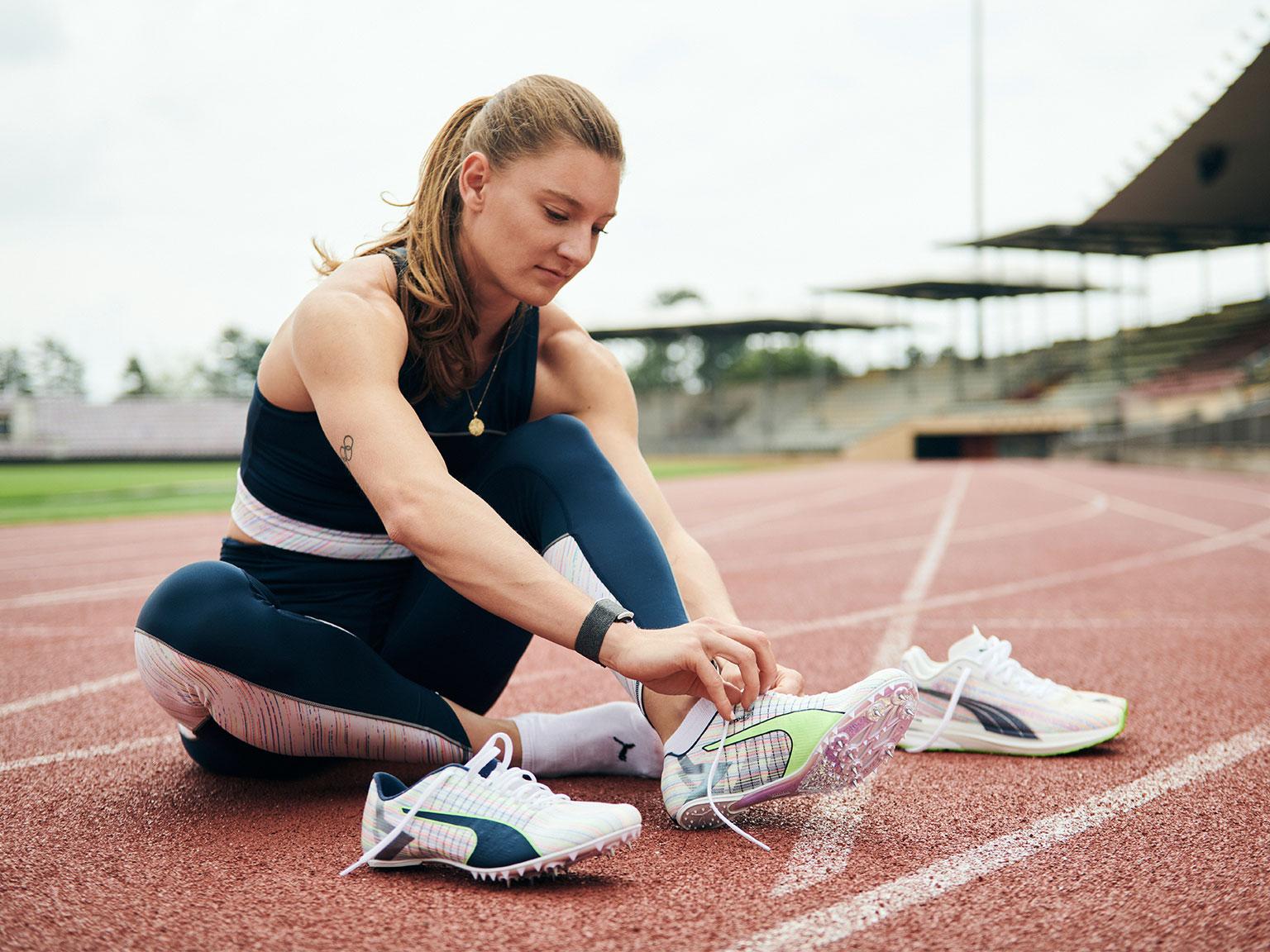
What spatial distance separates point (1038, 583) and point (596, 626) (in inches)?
170

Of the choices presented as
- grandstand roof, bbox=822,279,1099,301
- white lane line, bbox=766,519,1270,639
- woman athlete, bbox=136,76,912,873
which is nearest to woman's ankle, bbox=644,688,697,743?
woman athlete, bbox=136,76,912,873

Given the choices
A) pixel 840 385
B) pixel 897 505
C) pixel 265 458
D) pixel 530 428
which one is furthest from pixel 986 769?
pixel 840 385

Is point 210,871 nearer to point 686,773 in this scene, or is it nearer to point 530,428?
point 686,773

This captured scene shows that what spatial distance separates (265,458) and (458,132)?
0.72 m

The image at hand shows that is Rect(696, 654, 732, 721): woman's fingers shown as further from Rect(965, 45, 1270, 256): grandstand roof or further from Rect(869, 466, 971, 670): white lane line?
Rect(965, 45, 1270, 256): grandstand roof

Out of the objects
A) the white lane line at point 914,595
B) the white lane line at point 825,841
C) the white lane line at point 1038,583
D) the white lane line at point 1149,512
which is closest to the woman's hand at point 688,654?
the white lane line at point 825,841

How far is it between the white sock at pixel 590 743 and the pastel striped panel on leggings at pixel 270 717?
0.20 metres

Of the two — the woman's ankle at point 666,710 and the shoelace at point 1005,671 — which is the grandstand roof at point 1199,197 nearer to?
the shoelace at point 1005,671

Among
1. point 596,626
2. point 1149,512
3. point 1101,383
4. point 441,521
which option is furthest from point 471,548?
point 1101,383

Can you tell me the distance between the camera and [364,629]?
7.16ft

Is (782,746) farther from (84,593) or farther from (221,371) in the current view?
(221,371)

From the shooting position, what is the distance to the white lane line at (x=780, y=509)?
939 cm

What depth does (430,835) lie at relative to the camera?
166cm

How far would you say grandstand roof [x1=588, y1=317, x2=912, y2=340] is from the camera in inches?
1636
